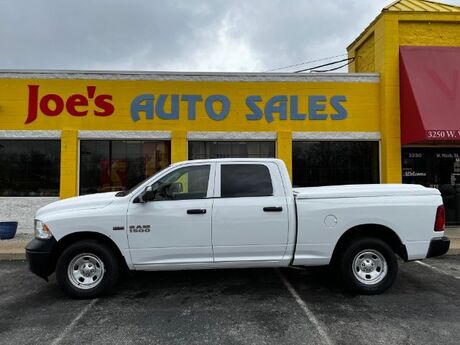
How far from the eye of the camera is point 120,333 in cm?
441

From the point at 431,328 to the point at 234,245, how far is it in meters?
2.55

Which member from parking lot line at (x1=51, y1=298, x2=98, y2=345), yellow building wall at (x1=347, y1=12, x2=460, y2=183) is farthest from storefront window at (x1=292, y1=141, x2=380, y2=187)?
parking lot line at (x1=51, y1=298, x2=98, y2=345)

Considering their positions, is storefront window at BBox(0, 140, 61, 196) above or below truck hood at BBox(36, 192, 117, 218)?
above

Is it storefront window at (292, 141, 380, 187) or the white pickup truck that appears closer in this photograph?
the white pickup truck

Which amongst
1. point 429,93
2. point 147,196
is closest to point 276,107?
point 429,93

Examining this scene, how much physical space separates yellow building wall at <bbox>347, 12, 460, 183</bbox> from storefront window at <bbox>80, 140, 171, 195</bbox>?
6626mm

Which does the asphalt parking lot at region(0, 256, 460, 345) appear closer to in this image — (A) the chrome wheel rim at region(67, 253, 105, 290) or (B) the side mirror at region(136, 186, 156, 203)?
(A) the chrome wheel rim at region(67, 253, 105, 290)

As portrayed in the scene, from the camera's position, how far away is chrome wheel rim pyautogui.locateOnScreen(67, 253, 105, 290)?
5493 millimetres

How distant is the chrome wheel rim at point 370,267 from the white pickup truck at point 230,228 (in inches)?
0.6

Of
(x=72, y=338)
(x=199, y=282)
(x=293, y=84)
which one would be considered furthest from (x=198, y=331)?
(x=293, y=84)

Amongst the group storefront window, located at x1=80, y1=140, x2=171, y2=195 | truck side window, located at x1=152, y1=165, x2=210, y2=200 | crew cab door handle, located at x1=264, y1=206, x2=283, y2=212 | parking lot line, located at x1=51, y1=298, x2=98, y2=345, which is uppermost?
storefront window, located at x1=80, y1=140, x2=171, y2=195

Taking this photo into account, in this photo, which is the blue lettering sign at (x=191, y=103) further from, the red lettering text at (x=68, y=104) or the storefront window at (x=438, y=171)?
the storefront window at (x=438, y=171)

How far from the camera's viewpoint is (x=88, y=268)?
554 cm

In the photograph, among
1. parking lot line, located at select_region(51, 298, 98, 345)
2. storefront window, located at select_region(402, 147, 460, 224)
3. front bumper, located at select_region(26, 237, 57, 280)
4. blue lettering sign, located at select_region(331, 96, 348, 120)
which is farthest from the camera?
storefront window, located at select_region(402, 147, 460, 224)
